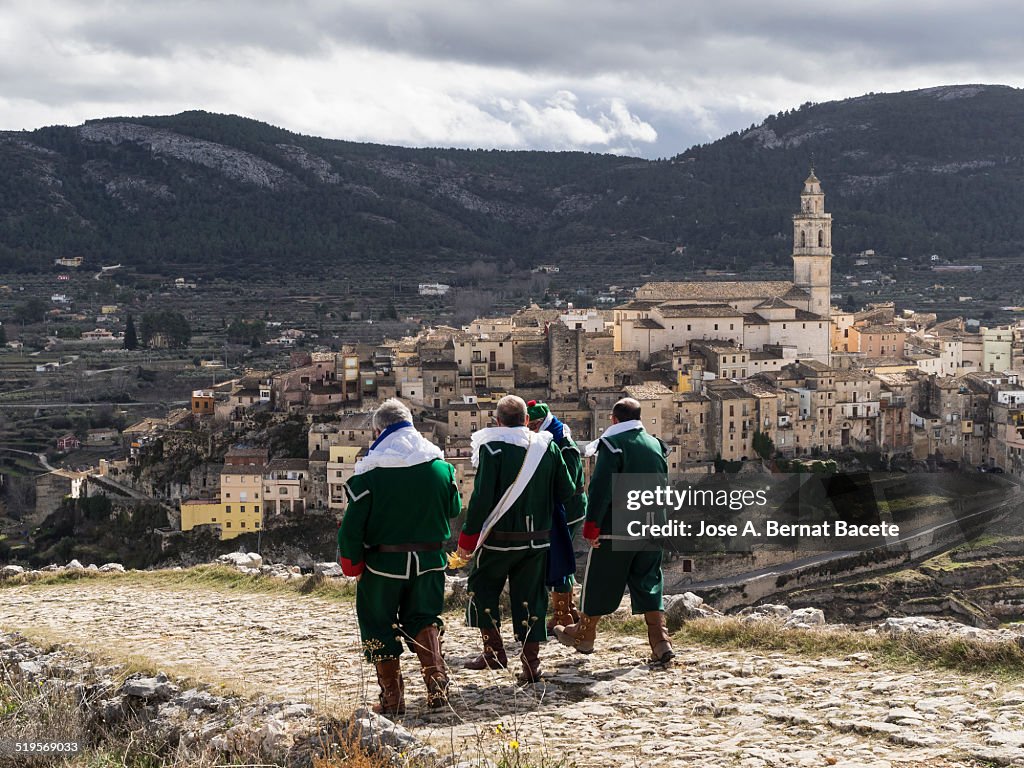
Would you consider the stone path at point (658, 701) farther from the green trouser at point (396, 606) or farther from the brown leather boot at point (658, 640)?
the green trouser at point (396, 606)

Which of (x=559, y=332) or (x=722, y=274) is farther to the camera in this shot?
(x=722, y=274)

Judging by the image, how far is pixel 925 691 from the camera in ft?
18.7

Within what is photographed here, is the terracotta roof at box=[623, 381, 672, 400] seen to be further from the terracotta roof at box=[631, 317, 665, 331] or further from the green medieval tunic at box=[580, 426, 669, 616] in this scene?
the green medieval tunic at box=[580, 426, 669, 616]

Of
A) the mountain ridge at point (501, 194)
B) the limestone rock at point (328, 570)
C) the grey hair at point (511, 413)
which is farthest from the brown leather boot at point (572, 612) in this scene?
the mountain ridge at point (501, 194)

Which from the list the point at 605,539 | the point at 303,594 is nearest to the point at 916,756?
the point at 605,539

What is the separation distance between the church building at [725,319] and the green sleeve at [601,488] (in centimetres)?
3718

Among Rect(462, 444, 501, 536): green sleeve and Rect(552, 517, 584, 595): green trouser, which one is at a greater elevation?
Rect(462, 444, 501, 536): green sleeve

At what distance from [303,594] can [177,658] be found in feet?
7.56

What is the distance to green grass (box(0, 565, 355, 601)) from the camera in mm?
9477

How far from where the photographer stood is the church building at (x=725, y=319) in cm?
4419

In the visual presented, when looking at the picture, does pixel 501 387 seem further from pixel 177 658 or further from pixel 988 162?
pixel 988 162

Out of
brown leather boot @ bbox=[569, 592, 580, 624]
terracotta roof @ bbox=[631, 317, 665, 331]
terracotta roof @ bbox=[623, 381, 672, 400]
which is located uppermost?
terracotta roof @ bbox=[631, 317, 665, 331]

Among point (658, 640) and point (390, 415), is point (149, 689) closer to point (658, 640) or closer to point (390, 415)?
point (390, 415)

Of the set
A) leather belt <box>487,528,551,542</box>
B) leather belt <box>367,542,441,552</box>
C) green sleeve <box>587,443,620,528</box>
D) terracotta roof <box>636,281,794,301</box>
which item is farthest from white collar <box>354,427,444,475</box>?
terracotta roof <box>636,281,794,301</box>
